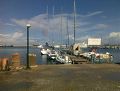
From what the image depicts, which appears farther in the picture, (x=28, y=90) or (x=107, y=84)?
(x=107, y=84)

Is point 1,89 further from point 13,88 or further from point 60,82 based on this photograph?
point 60,82

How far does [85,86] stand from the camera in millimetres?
16547

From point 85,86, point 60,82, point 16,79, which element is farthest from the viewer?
point 16,79

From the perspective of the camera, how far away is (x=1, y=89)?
1562 cm

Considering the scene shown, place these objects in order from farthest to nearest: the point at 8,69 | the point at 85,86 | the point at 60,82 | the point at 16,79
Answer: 1. the point at 8,69
2. the point at 16,79
3. the point at 60,82
4. the point at 85,86

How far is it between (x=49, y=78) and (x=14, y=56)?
6787 millimetres

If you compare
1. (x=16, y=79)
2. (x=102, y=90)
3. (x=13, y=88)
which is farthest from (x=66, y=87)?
(x=16, y=79)

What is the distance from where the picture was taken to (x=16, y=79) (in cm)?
1922

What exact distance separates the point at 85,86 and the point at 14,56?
1078 cm

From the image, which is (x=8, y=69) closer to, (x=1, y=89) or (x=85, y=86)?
(x=1, y=89)

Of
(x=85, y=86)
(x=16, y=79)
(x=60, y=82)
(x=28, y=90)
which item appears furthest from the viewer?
(x=16, y=79)

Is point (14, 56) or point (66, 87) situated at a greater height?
point (14, 56)

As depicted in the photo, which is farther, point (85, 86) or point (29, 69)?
point (29, 69)

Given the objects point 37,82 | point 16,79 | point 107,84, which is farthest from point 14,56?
point 107,84
